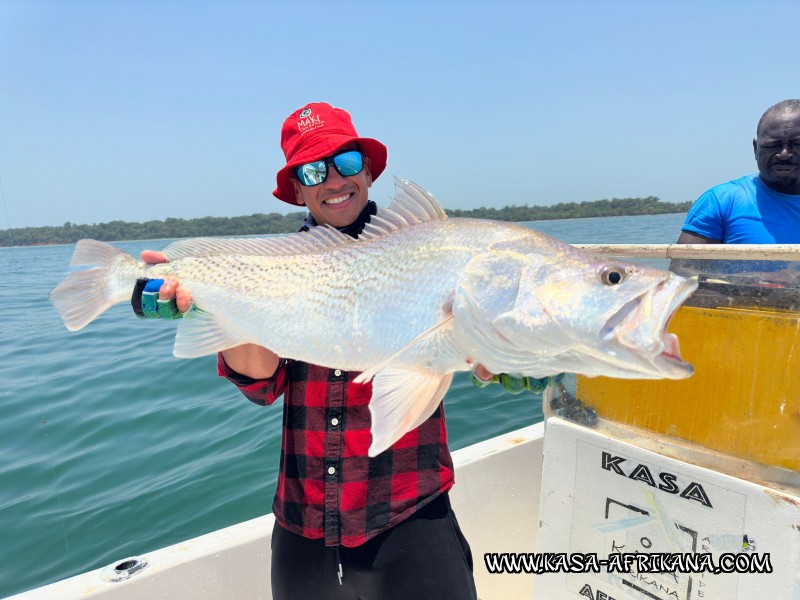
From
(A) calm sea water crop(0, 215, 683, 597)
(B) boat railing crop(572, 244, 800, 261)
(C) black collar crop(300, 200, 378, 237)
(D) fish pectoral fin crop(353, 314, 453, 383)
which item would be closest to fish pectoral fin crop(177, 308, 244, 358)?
(C) black collar crop(300, 200, 378, 237)

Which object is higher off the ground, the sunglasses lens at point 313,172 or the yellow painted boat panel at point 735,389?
the sunglasses lens at point 313,172

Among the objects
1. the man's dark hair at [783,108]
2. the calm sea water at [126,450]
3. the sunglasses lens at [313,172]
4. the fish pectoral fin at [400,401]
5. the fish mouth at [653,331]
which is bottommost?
the calm sea water at [126,450]

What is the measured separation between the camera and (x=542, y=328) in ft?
6.15

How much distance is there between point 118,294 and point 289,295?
1.03 meters

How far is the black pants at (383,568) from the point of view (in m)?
2.36

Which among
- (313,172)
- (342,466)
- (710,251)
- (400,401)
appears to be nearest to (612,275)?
(400,401)

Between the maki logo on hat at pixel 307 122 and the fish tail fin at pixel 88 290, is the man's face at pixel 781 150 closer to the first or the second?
the maki logo on hat at pixel 307 122

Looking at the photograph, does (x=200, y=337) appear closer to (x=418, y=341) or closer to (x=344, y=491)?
(x=344, y=491)

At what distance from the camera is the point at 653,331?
1.63 m

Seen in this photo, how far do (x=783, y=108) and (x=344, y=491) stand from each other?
4.18 meters

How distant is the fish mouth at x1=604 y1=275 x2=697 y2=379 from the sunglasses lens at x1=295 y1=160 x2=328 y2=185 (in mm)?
1568

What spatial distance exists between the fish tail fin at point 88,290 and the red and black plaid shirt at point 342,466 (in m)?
0.85

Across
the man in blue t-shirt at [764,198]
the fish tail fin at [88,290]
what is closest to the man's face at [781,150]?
the man in blue t-shirt at [764,198]

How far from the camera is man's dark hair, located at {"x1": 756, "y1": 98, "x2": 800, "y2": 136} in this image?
3.94m
